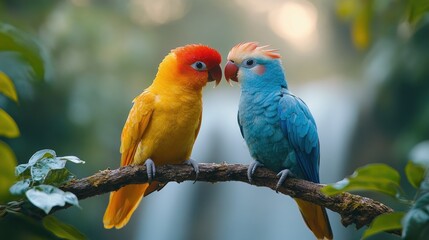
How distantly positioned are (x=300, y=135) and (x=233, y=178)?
280mm

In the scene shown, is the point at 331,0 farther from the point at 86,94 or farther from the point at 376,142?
the point at 86,94

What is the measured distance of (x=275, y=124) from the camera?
162 centimetres

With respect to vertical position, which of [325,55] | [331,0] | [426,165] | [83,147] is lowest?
[83,147]

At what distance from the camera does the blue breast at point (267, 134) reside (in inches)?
63.1

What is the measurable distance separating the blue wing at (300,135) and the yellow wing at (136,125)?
1.33 feet

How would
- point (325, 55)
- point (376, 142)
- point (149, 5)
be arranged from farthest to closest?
point (325, 55), point (149, 5), point (376, 142)

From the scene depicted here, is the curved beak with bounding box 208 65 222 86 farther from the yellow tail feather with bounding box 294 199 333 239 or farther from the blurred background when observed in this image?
the blurred background

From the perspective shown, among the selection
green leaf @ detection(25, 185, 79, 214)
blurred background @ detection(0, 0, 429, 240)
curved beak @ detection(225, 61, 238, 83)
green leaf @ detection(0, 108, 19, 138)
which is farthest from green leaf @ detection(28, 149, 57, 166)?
blurred background @ detection(0, 0, 429, 240)

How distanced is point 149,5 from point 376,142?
366cm

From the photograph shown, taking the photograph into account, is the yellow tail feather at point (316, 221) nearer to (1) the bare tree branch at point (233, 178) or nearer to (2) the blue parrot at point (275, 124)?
(2) the blue parrot at point (275, 124)

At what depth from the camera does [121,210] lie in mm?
1698

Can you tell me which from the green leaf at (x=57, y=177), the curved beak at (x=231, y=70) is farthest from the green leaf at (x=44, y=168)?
the curved beak at (x=231, y=70)

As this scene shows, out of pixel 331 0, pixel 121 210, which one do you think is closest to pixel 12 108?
pixel 121 210

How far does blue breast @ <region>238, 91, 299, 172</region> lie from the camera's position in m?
1.60
